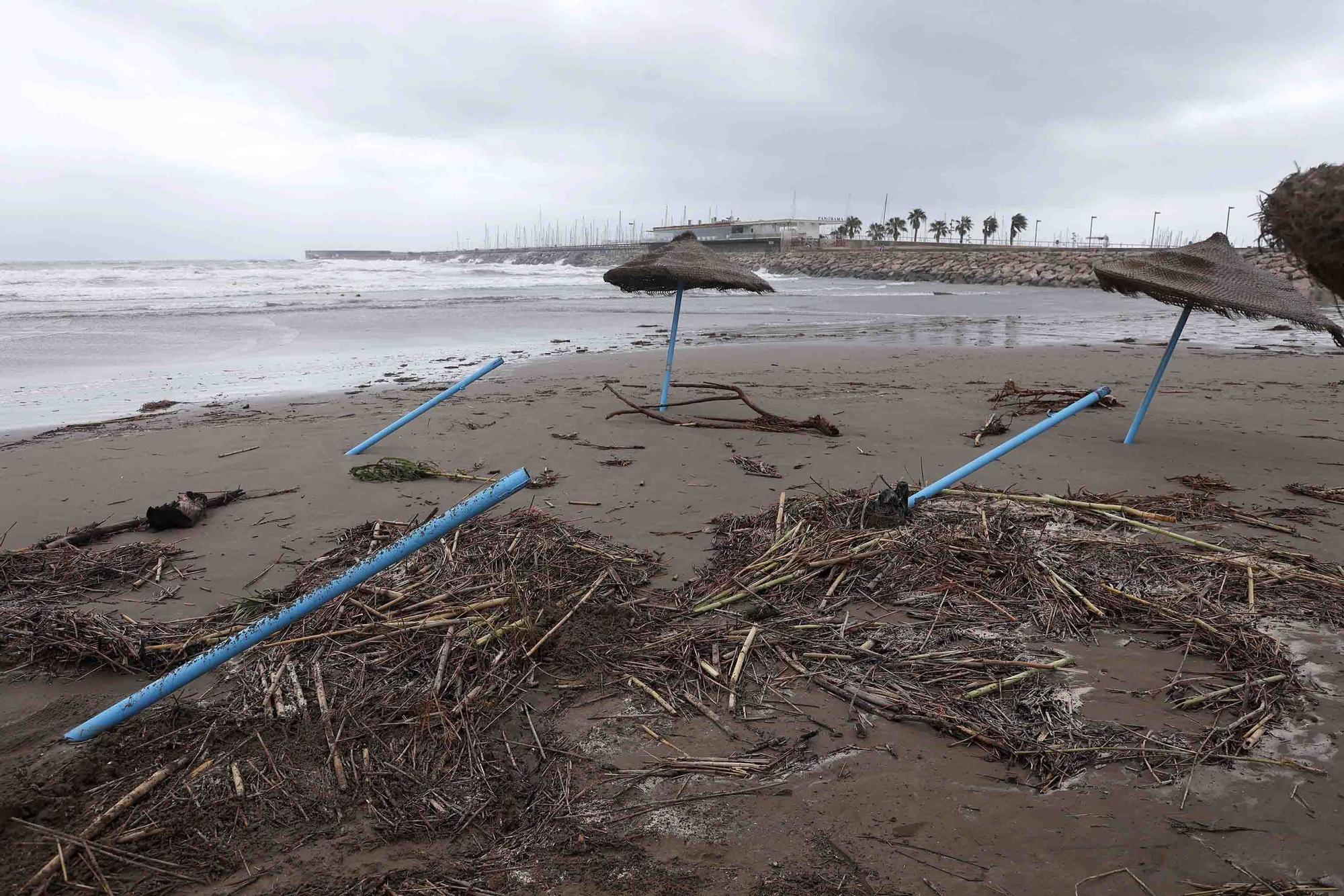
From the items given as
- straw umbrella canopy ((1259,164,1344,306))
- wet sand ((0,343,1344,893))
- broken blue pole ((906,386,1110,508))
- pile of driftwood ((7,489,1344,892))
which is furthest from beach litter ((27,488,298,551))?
straw umbrella canopy ((1259,164,1344,306))

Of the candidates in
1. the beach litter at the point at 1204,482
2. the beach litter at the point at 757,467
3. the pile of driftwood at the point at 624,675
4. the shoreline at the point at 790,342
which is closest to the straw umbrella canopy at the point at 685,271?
the beach litter at the point at 757,467

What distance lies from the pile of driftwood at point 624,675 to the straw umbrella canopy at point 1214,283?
7.50ft

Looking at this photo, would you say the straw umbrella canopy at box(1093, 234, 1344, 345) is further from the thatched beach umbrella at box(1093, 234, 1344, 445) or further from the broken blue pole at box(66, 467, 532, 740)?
the broken blue pole at box(66, 467, 532, 740)

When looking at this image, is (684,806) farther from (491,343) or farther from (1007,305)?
(1007,305)

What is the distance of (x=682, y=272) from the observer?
21.7 ft

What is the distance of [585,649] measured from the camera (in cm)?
279

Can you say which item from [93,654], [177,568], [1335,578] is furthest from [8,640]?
[1335,578]

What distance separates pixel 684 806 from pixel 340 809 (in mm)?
951

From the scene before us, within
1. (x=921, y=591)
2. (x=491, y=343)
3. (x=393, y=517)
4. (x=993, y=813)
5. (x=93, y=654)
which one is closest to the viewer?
(x=993, y=813)

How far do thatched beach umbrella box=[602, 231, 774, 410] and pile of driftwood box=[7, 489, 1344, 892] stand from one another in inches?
136

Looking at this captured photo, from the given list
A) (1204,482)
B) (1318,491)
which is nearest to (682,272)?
(1204,482)

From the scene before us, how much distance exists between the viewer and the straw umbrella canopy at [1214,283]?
5145mm

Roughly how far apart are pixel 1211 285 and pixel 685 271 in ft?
13.2

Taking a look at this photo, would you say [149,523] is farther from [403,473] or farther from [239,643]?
[239,643]
